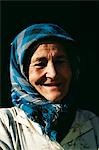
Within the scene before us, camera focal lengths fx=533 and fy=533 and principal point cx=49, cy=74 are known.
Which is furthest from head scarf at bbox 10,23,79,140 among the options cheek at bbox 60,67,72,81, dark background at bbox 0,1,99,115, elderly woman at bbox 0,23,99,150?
dark background at bbox 0,1,99,115

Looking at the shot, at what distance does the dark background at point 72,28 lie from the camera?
126 inches

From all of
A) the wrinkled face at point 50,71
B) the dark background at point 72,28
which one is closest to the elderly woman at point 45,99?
the wrinkled face at point 50,71

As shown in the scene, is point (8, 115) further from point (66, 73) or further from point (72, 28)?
point (72, 28)

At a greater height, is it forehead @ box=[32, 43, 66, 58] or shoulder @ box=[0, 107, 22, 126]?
forehead @ box=[32, 43, 66, 58]

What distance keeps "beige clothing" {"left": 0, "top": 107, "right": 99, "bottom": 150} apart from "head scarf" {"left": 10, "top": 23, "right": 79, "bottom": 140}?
0.03 m

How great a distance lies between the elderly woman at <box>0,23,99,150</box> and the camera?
2293 mm

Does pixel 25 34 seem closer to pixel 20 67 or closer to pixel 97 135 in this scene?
pixel 20 67

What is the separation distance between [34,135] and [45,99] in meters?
0.16

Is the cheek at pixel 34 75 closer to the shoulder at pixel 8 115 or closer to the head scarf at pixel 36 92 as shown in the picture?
the head scarf at pixel 36 92

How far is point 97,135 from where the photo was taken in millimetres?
2365

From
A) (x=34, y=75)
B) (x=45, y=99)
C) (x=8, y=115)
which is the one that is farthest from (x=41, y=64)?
(x=8, y=115)

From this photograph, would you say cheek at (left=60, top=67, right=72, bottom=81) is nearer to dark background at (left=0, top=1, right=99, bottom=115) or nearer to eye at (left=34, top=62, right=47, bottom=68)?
eye at (left=34, top=62, right=47, bottom=68)

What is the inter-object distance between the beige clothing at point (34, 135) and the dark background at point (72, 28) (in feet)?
2.64

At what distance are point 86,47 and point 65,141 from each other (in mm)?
1048
